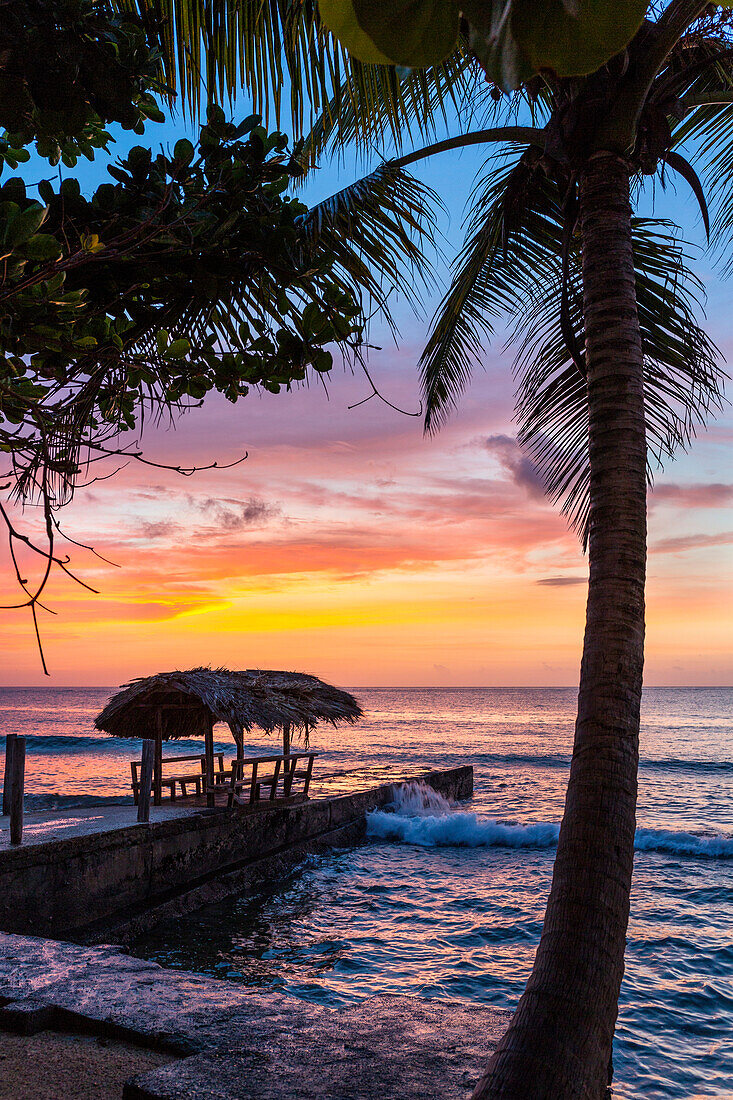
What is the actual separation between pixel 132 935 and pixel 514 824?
11128 mm

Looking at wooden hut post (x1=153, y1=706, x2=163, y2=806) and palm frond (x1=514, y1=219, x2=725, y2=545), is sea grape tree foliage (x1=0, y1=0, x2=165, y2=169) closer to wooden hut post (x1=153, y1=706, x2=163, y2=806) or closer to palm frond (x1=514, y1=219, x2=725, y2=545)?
palm frond (x1=514, y1=219, x2=725, y2=545)

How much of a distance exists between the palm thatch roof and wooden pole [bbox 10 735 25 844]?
159 inches

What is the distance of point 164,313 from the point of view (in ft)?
10.0

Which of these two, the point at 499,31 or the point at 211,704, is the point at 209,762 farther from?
the point at 499,31

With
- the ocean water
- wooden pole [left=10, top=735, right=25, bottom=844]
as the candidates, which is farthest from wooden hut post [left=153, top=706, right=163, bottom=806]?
wooden pole [left=10, top=735, right=25, bottom=844]

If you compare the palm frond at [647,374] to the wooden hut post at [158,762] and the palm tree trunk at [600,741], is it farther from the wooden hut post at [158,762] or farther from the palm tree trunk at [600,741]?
the wooden hut post at [158,762]

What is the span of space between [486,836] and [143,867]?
375 inches

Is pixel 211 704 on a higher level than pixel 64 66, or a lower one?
lower

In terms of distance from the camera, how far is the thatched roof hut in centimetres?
1322

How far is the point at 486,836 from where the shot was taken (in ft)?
57.0

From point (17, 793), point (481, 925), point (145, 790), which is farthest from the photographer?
point (481, 925)

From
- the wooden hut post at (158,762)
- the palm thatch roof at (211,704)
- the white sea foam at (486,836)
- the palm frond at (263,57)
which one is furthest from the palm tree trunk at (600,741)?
the white sea foam at (486,836)

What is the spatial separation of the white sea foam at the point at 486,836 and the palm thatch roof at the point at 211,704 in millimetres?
3393

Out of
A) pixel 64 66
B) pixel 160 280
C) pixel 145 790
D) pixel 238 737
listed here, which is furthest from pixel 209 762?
pixel 64 66
